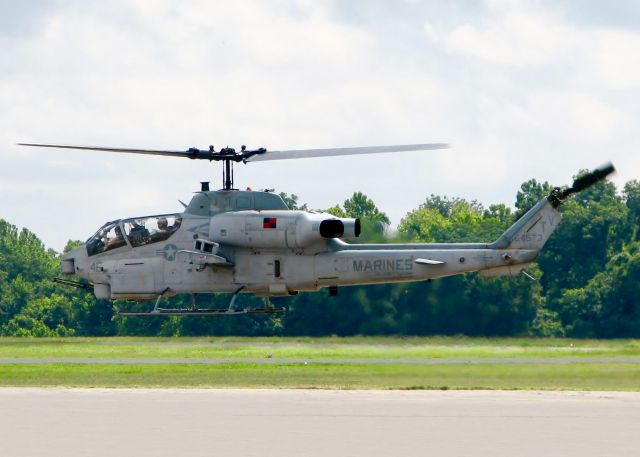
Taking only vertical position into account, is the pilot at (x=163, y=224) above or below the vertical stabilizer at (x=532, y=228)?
above

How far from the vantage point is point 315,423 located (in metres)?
23.0

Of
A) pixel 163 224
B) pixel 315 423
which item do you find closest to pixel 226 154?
pixel 163 224

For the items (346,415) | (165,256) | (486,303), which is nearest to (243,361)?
(165,256)

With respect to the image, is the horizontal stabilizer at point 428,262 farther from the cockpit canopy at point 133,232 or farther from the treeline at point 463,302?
the treeline at point 463,302

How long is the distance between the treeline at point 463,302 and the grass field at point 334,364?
7.54ft

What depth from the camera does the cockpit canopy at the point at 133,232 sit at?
38031 millimetres

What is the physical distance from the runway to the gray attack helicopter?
23.1 feet

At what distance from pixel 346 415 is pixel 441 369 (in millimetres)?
13195

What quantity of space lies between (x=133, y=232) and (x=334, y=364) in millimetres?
6589

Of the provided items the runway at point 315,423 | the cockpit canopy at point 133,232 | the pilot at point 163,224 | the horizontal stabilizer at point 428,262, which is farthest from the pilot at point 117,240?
the runway at point 315,423

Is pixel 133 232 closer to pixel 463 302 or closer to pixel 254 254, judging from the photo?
pixel 254 254

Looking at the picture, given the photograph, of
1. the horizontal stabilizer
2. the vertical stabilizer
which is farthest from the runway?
the vertical stabilizer

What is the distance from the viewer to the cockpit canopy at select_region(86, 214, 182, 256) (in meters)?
38.0

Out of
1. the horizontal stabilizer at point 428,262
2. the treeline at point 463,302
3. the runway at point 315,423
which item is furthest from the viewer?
the treeline at point 463,302
